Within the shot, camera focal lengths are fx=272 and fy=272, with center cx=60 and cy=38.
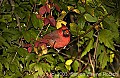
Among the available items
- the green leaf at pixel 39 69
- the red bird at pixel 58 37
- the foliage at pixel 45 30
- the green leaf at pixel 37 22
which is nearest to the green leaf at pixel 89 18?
the foliage at pixel 45 30

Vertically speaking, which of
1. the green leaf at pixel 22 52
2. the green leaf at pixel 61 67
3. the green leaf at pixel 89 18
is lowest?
the green leaf at pixel 61 67

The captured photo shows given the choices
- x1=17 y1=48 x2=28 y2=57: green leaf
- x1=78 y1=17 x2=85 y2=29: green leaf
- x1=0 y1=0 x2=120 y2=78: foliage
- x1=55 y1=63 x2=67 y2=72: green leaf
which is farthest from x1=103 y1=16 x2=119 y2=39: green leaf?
x1=17 y1=48 x2=28 y2=57: green leaf

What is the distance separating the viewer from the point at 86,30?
138 cm

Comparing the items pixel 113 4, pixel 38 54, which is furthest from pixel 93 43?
pixel 38 54

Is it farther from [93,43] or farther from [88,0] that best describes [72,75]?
[88,0]

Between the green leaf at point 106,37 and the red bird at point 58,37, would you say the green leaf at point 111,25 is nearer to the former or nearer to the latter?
the green leaf at point 106,37

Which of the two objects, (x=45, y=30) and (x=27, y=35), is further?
(x=45, y=30)

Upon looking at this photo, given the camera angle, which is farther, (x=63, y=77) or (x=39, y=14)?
(x=63, y=77)

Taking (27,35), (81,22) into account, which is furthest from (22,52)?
(81,22)

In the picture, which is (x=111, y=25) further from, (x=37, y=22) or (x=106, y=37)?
(x=37, y=22)

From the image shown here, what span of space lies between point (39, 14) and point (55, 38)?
0.14 meters

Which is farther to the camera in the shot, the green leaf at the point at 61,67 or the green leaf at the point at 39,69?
the green leaf at the point at 61,67

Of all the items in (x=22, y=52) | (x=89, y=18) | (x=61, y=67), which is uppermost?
(x=89, y=18)

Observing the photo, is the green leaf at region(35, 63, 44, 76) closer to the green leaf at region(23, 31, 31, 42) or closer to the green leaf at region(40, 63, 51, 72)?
the green leaf at region(40, 63, 51, 72)
